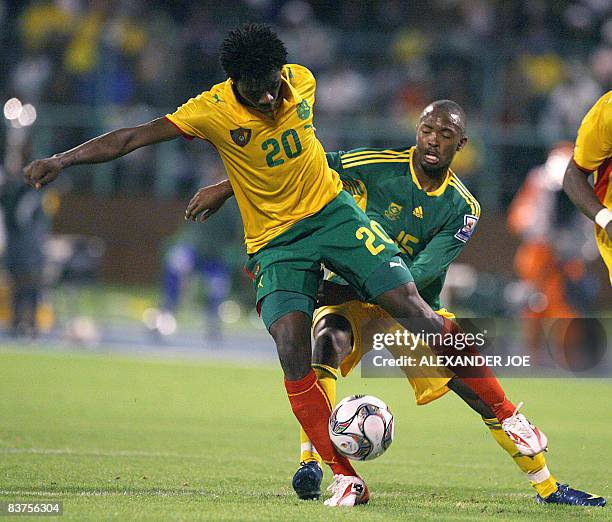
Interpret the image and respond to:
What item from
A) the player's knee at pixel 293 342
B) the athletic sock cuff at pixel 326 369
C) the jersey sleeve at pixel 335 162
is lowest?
the athletic sock cuff at pixel 326 369

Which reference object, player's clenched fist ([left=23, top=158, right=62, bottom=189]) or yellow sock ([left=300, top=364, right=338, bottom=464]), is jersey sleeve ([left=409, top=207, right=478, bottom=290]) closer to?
yellow sock ([left=300, top=364, right=338, bottom=464])

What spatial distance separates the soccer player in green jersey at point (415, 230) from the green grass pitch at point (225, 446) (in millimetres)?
557

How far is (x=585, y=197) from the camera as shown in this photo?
6184mm

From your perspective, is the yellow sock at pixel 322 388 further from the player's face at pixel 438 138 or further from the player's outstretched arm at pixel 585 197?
the player's outstretched arm at pixel 585 197

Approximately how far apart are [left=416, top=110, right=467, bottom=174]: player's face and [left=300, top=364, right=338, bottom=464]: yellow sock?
4.42 ft

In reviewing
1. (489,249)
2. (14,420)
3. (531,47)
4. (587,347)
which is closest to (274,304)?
(14,420)

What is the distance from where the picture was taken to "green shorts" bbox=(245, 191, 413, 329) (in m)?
6.08

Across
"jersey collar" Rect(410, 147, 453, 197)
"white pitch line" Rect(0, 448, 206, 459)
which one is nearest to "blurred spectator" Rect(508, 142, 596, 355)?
"white pitch line" Rect(0, 448, 206, 459)

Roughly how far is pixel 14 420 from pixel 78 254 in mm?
6672

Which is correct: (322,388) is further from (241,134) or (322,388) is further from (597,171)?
(597,171)

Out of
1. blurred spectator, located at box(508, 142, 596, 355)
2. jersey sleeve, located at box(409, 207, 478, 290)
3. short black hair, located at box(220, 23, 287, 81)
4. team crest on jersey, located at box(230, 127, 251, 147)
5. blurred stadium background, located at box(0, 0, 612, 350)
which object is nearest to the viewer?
short black hair, located at box(220, 23, 287, 81)

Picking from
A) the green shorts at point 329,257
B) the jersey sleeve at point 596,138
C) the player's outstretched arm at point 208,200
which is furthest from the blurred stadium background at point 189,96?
the green shorts at point 329,257

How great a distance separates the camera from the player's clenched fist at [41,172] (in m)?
5.68

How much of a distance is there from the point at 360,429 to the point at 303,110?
1.73 meters
